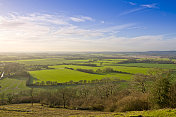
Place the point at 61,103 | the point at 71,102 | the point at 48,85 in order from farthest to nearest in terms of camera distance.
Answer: the point at 48,85, the point at 61,103, the point at 71,102

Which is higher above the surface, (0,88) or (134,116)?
(134,116)

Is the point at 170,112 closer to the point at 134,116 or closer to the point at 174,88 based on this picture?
the point at 134,116

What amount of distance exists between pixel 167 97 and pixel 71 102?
83.8 ft

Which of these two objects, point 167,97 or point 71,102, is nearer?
point 167,97

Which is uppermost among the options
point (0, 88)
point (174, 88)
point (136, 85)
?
point (174, 88)

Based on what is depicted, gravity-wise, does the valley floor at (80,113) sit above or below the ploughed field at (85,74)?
above

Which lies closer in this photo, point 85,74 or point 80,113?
point 80,113

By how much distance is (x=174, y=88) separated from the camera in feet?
62.3

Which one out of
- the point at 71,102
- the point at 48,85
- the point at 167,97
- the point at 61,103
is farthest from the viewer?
the point at 48,85

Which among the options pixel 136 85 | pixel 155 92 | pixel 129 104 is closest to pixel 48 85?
pixel 136 85

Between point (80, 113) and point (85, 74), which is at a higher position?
point (80, 113)

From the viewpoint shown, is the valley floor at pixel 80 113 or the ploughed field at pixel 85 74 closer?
the valley floor at pixel 80 113

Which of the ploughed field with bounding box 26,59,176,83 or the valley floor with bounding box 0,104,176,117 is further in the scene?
the ploughed field with bounding box 26,59,176,83

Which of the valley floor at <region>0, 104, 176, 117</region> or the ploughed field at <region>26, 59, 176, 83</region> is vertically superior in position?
the valley floor at <region>0, 104, 176, 117</region>
